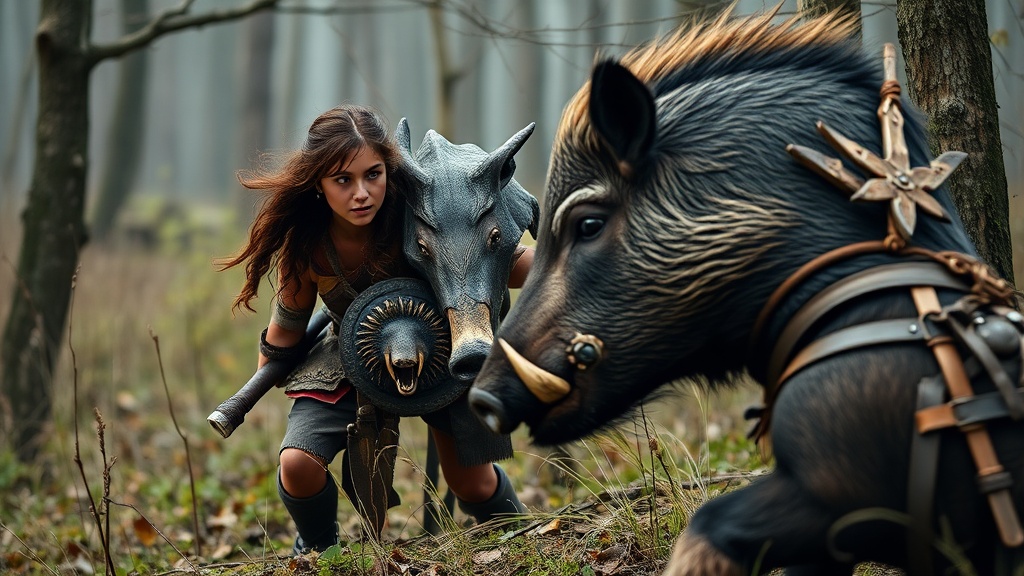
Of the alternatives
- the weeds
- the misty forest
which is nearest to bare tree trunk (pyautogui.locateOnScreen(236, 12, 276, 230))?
the misty forest

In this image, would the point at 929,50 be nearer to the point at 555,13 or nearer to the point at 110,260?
the point at 110,260

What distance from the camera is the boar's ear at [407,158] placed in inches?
141

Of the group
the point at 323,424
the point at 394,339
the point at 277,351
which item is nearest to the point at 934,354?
the point at 394,339

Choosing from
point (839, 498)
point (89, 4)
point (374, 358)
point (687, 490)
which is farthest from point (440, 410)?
point (89, 4)

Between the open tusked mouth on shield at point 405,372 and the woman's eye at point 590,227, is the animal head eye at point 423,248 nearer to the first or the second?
the open tusked mouth on shield at point 405,372

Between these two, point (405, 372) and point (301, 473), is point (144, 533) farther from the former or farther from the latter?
point (405, 372)

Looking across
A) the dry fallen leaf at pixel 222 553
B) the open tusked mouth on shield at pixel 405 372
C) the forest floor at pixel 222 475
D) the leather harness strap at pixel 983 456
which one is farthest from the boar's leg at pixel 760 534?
the dry fallen leaf at pixel 222 553

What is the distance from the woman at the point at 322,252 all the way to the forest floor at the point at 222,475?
8.1 inches

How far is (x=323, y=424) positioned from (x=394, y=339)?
23.8 inches

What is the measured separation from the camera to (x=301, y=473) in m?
3.93

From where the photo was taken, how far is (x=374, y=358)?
359cm

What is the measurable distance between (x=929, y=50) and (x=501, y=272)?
5.05 ft

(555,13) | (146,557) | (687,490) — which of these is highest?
(555,13)

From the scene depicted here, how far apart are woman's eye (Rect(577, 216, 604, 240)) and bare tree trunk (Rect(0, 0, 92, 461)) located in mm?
4323
